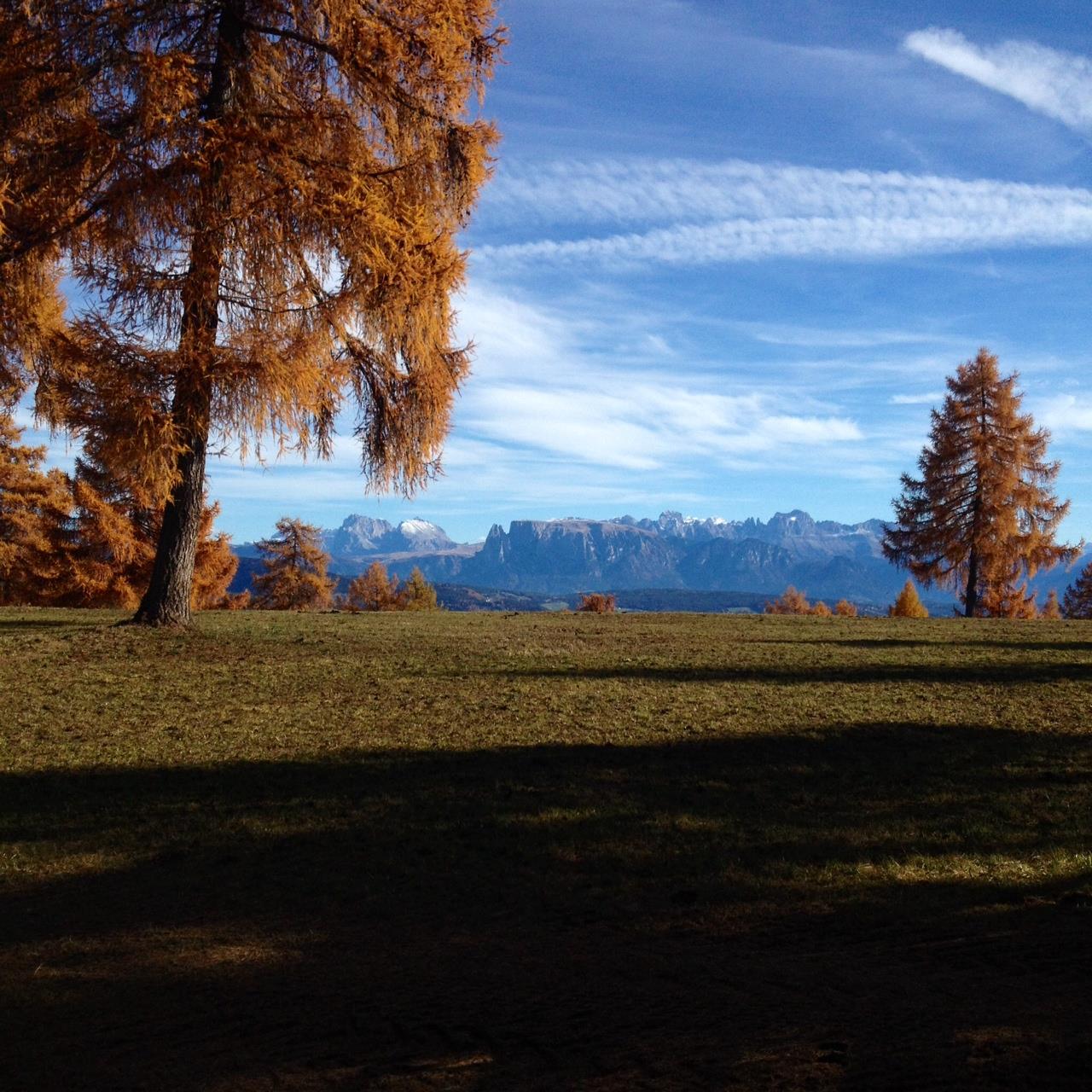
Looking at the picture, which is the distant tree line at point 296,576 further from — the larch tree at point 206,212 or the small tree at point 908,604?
the larch tree at point 206,212

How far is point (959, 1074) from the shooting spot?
2.94 m

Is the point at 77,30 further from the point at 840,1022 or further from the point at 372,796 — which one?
the point at 840,1022

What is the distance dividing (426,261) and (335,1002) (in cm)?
1075

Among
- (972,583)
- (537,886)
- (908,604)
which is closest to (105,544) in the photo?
(537,886)

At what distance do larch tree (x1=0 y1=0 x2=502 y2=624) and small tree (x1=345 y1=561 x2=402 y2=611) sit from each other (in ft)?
157

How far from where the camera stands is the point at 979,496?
36.2 meters

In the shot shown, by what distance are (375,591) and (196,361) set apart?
58613mm

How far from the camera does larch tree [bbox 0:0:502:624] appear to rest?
11.2 m

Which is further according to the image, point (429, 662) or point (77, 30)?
point (429, 662)

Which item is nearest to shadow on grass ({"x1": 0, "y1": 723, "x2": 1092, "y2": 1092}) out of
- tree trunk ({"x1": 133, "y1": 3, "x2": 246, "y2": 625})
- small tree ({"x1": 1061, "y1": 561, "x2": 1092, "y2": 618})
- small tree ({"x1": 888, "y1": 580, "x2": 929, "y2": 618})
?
tree trunk ({"x1": 133, "y1": 3, "x2": 246, "y2": 625})

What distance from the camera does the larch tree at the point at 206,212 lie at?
1120cm

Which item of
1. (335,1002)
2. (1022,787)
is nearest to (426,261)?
(1022,787)

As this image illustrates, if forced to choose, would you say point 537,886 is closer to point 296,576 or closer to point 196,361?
point 196,361

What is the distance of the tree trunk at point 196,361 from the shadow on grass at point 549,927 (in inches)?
237
